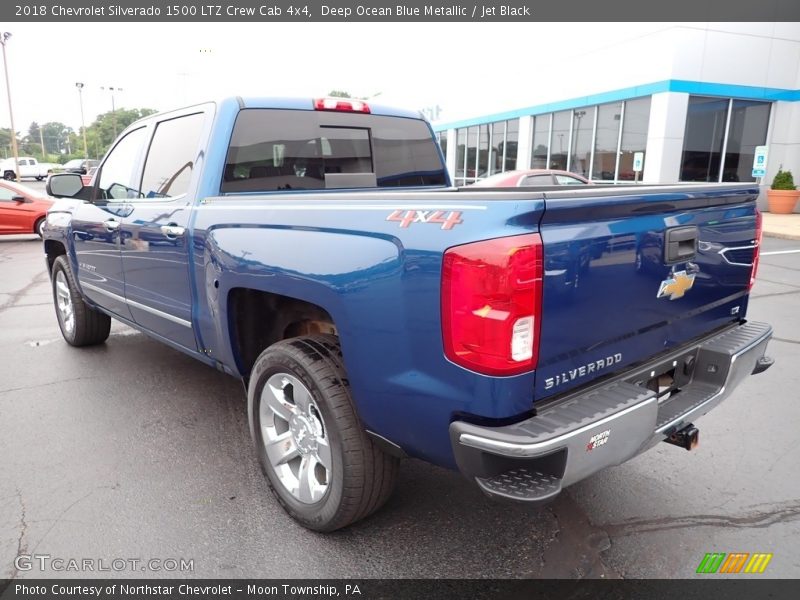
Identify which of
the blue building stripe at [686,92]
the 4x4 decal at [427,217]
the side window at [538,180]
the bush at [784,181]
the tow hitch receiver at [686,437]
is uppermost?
the blue building stripe at [686,92]

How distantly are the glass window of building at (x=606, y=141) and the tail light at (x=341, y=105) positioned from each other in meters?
16.1

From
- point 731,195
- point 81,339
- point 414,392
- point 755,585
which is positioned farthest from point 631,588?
point 81,339

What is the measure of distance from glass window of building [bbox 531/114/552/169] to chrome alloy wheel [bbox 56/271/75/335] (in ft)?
60.7

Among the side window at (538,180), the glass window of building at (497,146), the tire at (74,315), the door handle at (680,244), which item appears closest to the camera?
the door handle at (680,244)

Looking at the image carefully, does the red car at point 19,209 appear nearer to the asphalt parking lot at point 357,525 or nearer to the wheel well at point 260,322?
the asphalt parking lot at point 357,525

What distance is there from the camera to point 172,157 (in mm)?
3783

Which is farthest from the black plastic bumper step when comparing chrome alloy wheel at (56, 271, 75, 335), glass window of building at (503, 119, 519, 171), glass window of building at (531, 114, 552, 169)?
glass window of building at (503, 119, 519, 171)

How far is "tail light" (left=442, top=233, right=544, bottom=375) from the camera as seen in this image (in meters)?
1.87

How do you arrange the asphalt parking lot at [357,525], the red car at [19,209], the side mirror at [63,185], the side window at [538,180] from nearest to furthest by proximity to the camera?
the asphalt parking lot at [357,525], the side mirror at [63,185], the side window at [538,180], the red car at [19,209]

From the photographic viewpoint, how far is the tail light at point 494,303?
6.12 feet

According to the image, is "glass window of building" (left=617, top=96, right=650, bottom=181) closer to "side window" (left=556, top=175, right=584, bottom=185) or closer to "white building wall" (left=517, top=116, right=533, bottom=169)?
"white building wall" (left=517, top=116, right=533, bottom=169)

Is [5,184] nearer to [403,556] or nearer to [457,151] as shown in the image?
[403,556]

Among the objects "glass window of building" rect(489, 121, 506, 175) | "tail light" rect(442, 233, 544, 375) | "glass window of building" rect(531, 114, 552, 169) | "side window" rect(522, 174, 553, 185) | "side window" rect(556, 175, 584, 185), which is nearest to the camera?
"tail light" rect(442, 233, 544, 375)

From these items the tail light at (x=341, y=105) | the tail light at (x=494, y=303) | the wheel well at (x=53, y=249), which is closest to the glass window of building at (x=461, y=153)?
the wheel well at (x=53, y=249)
